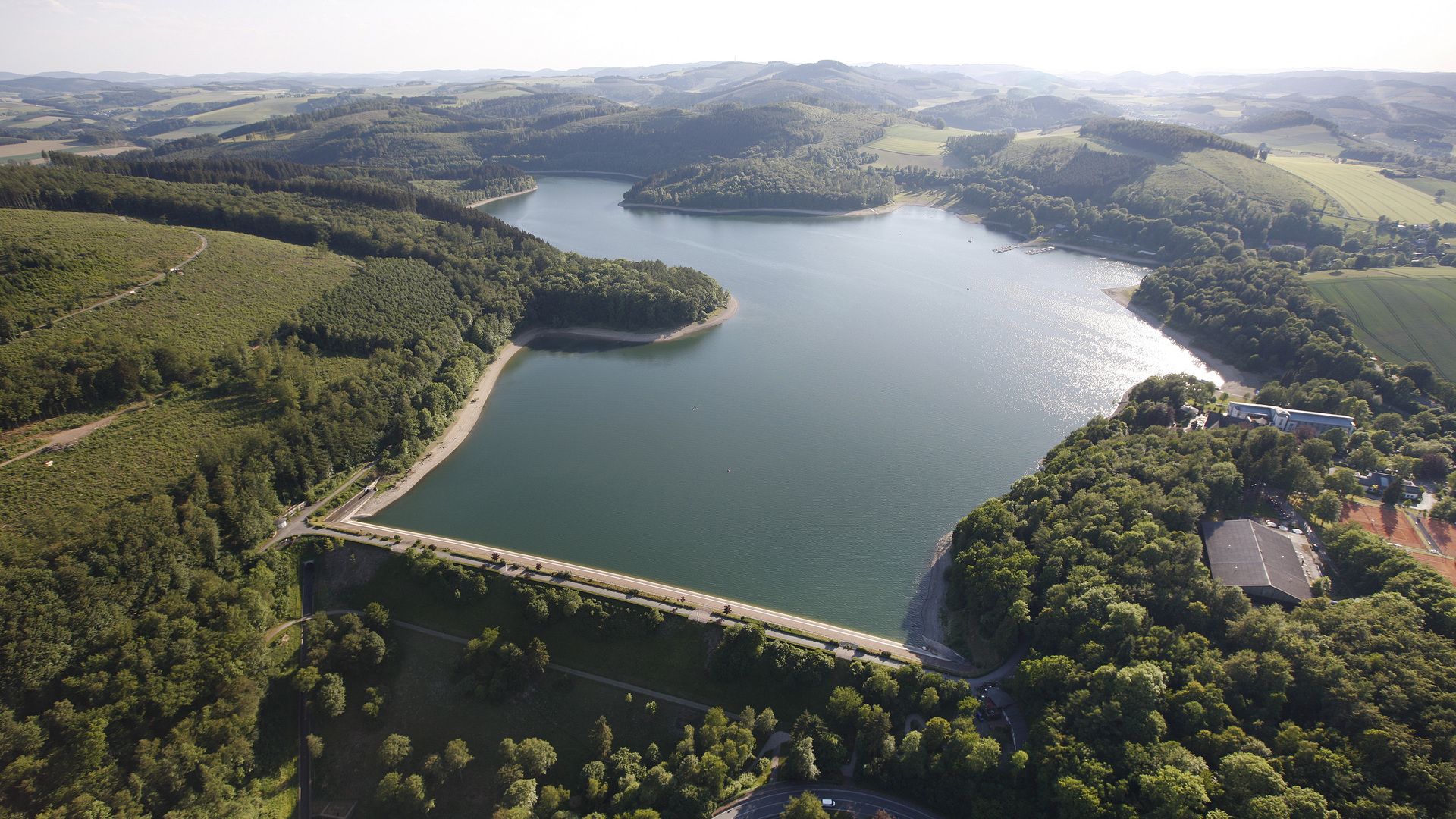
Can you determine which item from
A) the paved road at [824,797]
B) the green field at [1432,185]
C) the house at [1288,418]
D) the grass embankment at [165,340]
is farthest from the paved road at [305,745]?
the green field at [1432,185]

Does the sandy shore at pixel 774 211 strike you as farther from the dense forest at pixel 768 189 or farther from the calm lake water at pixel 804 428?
the calm lake water at pixel 804 428

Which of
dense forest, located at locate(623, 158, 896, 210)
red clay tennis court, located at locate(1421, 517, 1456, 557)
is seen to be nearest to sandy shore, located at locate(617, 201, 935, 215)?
dense forest, located at locate(623, 158, 896, 210)

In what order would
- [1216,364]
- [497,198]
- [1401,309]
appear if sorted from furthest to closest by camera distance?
[497,198] < [1216,364] < [1401,309]

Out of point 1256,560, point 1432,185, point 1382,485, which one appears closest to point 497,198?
point 1256,560

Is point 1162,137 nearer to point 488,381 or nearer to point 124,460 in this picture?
point 488,381

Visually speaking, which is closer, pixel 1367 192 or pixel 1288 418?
pixel 1288 418

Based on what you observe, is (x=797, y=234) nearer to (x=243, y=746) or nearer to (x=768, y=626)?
(x=768, y=626)
